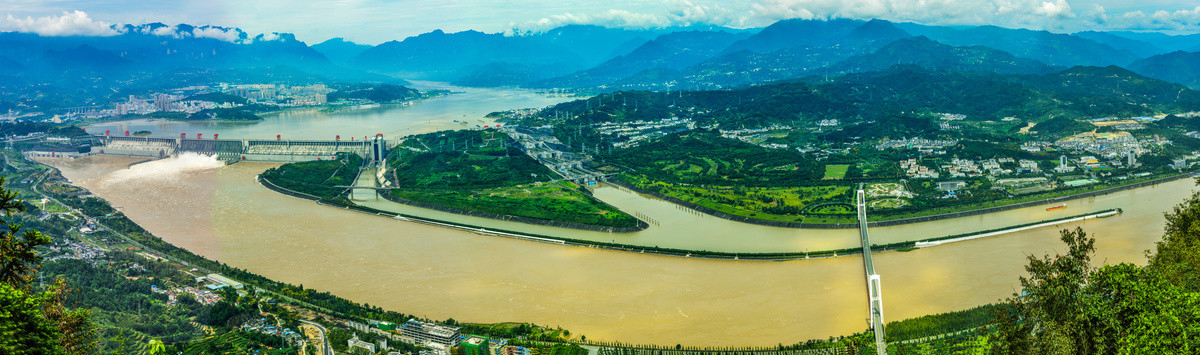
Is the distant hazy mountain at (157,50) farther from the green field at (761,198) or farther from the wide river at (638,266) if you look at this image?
the green field at (761,198)

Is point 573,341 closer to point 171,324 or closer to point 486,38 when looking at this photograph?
point 171,324

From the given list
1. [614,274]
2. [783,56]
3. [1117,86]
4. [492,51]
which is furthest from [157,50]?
[614,274]

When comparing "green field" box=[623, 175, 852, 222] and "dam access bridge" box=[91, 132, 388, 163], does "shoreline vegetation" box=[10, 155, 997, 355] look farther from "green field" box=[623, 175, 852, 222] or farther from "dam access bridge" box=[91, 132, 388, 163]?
"dam access bridge" box=[91, 132, 388, 163]

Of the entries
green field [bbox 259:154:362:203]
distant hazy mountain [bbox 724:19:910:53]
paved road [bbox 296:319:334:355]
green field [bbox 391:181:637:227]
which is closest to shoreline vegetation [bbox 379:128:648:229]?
green field [bbox 391:181:637:227]

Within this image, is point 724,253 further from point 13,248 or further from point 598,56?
point 598,56

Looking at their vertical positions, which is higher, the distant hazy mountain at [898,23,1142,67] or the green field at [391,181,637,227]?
the distant hazy mountain at [898,23,1142,67]

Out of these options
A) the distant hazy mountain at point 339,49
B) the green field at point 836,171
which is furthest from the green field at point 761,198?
the distant hazy mountain at point 339,49
